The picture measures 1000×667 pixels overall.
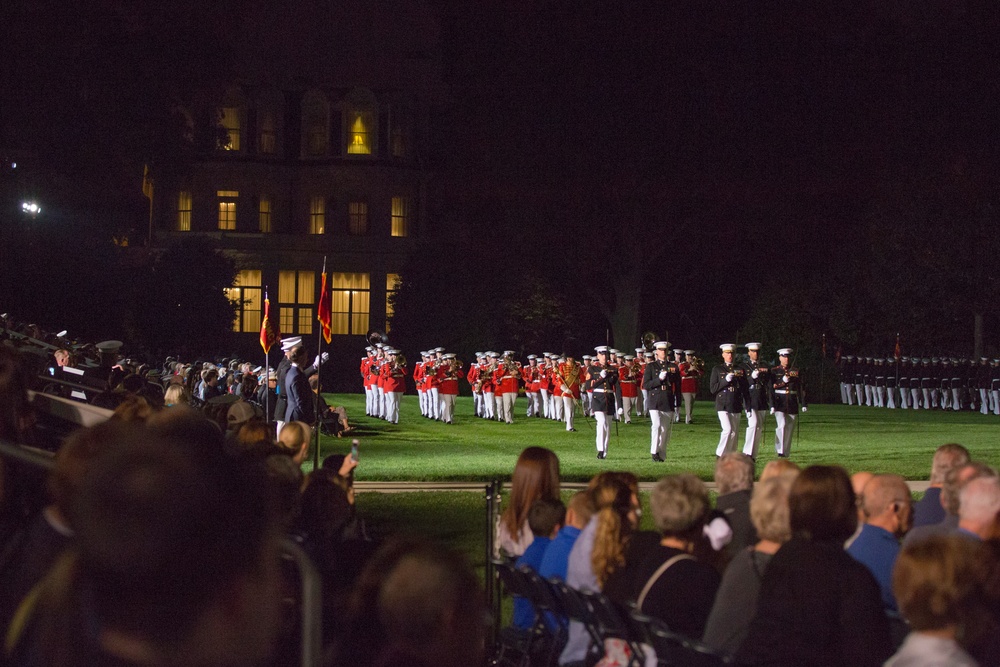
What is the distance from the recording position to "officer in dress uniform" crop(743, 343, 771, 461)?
25.2 meters

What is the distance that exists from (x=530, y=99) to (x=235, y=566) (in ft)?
199

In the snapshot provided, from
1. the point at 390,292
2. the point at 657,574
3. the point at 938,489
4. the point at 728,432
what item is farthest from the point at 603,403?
the point at 390,292

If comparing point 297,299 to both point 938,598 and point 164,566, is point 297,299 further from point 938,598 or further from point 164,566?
point 164,566

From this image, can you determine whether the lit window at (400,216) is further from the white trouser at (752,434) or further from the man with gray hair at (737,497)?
the man with gray hair at (737,497)

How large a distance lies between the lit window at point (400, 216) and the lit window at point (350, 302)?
3.31m

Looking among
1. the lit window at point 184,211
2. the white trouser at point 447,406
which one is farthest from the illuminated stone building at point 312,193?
the white trouser at point 447,406

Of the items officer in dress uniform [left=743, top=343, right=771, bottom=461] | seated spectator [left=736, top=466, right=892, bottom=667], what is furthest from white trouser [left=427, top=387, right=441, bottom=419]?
seated spectator [left=736, top=466, right=892, bottom=667]

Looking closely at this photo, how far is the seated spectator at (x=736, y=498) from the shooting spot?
813 centimetres

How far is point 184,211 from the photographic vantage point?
67.8 meters

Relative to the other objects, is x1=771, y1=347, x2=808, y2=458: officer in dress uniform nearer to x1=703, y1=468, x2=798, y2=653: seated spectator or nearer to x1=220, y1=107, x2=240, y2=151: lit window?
x1=703, y1=468, x2=798, y2=653: seated spectator

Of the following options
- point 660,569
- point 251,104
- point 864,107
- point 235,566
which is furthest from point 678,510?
point 251,104

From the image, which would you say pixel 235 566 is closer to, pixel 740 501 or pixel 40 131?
pixel 740 501

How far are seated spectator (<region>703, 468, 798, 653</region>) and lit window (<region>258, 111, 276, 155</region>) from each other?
65.5 m

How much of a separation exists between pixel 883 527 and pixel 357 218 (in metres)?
63.9
